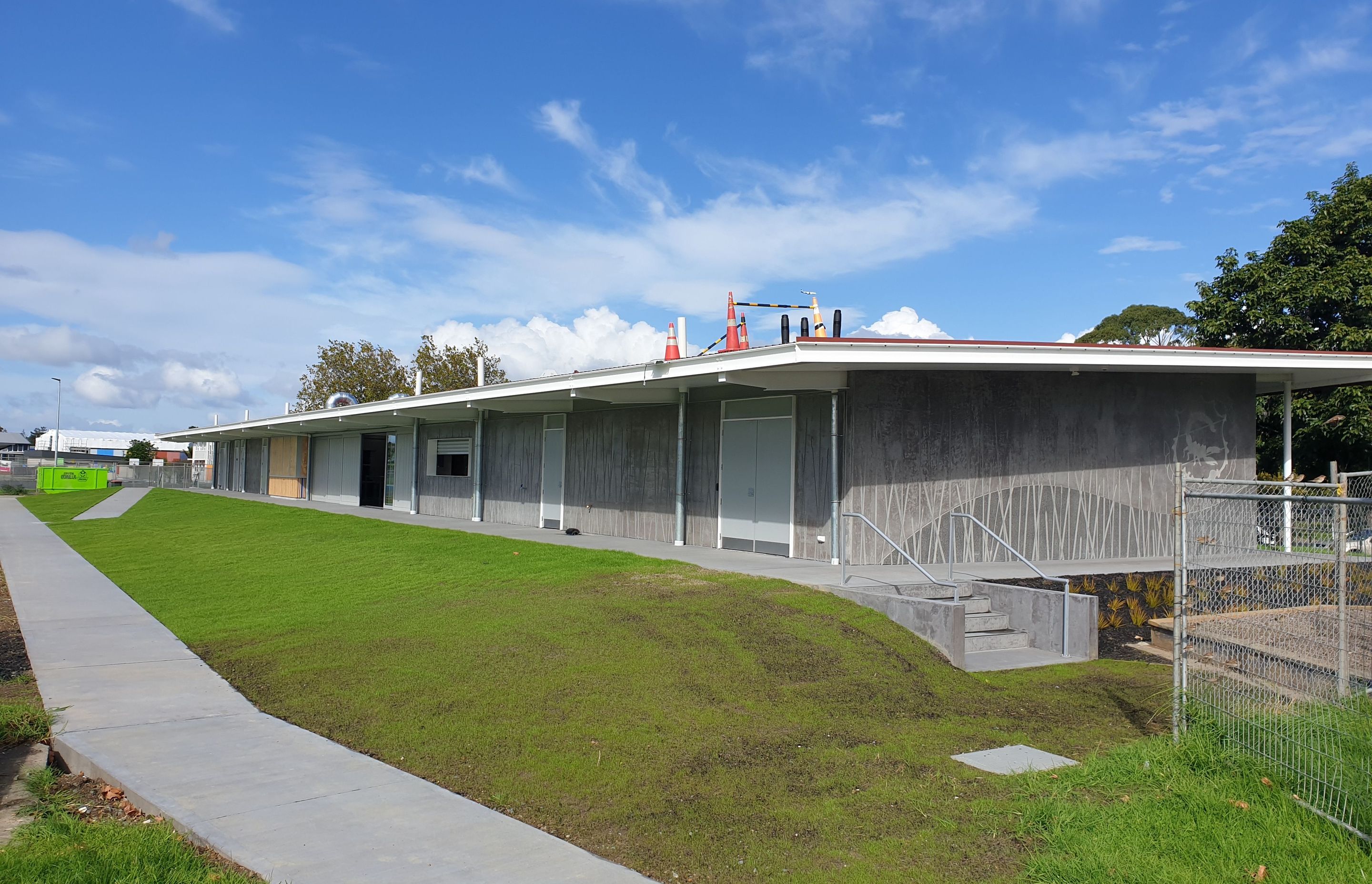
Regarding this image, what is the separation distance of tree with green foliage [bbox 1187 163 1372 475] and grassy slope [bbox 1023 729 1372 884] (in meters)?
18.1

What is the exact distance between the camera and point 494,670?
23.3ft

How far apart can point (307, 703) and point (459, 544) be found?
29.7 feet

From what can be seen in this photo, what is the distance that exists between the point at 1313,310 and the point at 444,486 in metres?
21.4

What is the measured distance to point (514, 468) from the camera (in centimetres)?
2123

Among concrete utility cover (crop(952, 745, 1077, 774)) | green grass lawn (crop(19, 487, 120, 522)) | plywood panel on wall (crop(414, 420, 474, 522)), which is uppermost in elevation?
plywood panel on wall (crop(414, 420, 474, 522))

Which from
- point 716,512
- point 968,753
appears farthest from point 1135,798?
point 716,512

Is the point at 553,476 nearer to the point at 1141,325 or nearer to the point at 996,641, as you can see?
the point at 996,641

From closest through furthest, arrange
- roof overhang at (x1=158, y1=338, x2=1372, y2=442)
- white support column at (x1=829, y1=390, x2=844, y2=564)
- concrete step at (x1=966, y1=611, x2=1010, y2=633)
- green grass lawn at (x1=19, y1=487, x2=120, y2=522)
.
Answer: concrete step at (x1=966, y1=611, x2=1010, y2=633) → roof overhang at (x1=158, y1=338, x2=1372, y2=442) → white support column at (x1=829, y1=390, x2=844, y2=564) → green grass lawn at (x1=19, y1=487, x2=120, y2=522)

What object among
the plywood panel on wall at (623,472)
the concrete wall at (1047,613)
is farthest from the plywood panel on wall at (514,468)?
the concrete wall at (1047,613)

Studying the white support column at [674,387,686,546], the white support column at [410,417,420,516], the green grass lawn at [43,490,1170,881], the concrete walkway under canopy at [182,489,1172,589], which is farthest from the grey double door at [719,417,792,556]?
the white support column at [410,417,420,516]

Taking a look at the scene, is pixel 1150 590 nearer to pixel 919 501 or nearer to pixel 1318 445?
pixel 919 501

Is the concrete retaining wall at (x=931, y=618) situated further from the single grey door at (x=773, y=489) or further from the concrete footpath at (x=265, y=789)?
the concrete footpath at (x=265, y=789)

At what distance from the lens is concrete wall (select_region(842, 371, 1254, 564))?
12.6 metres

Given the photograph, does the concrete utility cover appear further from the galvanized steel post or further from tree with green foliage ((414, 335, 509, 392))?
tree with green foliage ((414, 335, 509, 392))
